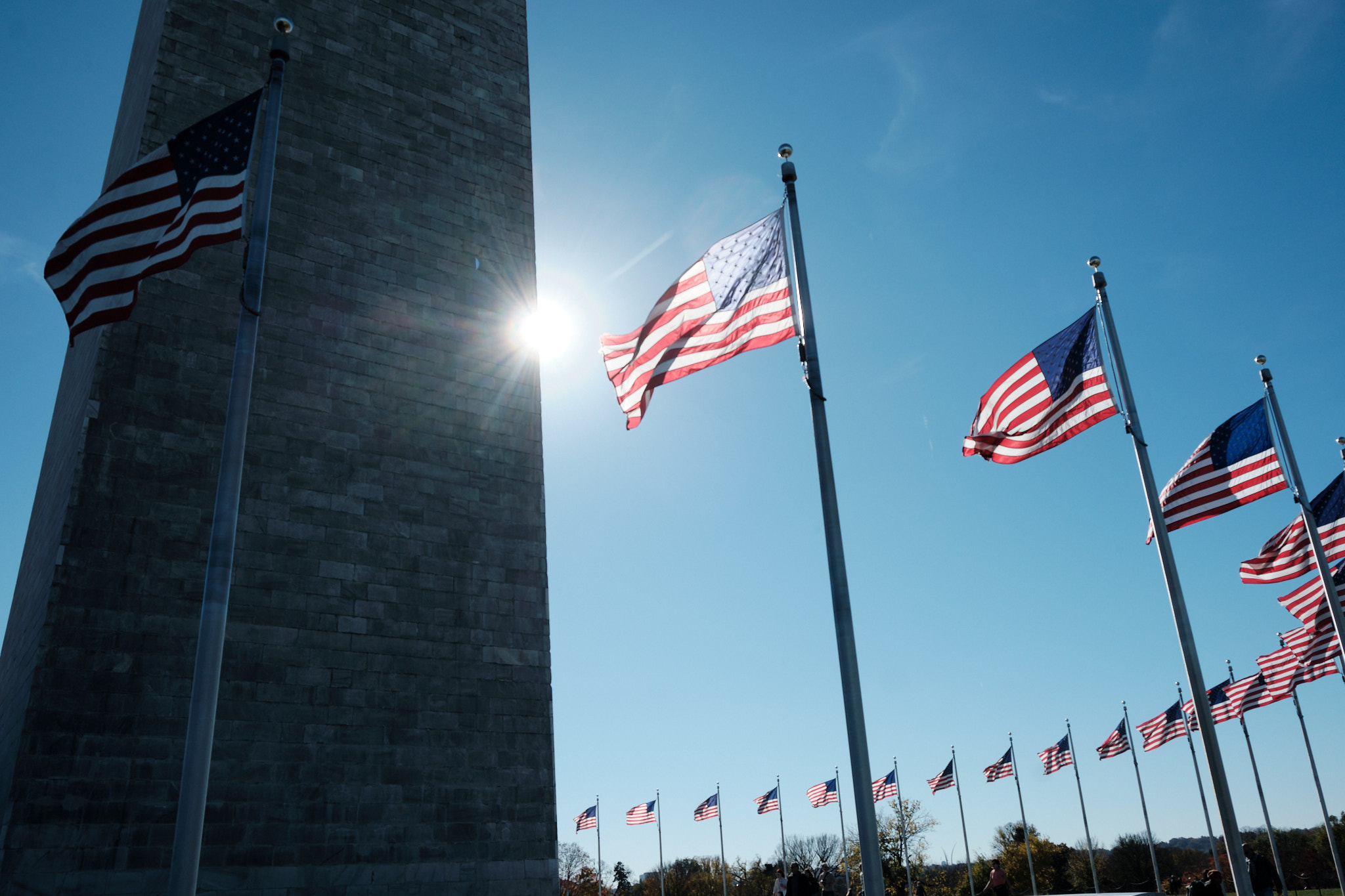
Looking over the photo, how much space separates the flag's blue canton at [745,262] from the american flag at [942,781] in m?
32.4

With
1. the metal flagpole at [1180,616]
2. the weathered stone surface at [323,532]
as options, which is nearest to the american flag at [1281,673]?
the metal flagpole at [1180,616]

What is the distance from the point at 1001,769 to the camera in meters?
37.6

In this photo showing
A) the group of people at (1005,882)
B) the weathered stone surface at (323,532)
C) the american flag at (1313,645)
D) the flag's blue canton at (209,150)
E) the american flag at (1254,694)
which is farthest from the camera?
the american flag at (1254,694)

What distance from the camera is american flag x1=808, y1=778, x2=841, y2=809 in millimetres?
37500

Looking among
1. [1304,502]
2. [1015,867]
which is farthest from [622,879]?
[1304,502]

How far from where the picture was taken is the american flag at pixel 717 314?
10.0m

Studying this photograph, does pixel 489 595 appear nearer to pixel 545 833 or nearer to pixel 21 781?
pixel 545 833

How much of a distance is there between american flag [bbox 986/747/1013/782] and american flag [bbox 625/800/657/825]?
1369 cm

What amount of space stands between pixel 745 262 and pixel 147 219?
6.20 m

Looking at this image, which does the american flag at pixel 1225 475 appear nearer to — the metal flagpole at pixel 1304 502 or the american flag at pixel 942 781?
the metal flagpole at pixel 1304 502

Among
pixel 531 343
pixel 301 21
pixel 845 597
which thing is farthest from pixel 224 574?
pixel 301 21

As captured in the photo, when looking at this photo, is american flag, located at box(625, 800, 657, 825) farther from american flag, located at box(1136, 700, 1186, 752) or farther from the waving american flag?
american flag, located at box(1136, 700, 1186, 752)

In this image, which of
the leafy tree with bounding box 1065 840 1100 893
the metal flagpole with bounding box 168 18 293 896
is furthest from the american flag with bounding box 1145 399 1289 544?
the leafy tree with bounding box 1065 840 1100 893

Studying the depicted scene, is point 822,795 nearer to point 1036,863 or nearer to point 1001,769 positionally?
point 1001,769
